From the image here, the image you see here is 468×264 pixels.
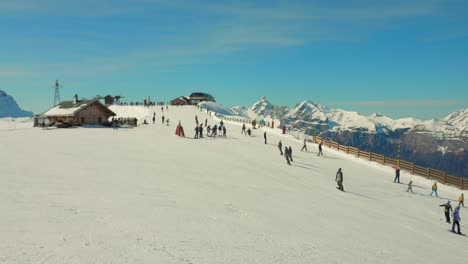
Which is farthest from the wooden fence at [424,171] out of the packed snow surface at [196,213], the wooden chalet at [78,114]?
the wooden chalet at [78,114]

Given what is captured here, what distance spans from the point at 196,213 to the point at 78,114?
138 feet

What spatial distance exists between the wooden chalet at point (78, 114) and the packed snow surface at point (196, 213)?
24.1 meters

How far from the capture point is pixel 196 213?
39.5 ft

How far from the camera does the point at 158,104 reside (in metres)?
102

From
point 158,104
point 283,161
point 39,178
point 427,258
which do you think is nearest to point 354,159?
point 283,161

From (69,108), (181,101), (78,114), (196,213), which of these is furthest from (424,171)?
(181,101)

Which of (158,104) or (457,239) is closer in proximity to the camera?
(457,239)

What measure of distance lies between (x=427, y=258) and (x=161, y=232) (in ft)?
27.0

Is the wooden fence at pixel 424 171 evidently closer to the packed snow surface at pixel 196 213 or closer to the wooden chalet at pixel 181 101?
the packed snow surface at pixel 196 213

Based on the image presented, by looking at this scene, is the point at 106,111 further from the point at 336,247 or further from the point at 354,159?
the point at 336,247

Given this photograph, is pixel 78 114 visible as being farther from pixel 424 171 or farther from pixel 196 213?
pixel 196 213

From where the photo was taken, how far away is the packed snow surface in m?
8.69

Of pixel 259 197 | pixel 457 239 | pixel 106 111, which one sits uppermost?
pixel 106 111

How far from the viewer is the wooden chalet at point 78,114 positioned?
48.9 meters
